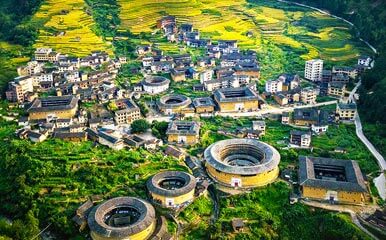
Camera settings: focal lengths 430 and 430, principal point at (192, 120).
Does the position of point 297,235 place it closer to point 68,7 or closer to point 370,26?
point 370,26

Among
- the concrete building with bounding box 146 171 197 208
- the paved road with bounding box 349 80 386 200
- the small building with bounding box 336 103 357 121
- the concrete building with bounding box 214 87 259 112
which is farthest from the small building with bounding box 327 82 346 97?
the concrete building with bounding box 146 171 197 208

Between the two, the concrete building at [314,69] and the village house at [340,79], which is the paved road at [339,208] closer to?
the village house at [340,79]

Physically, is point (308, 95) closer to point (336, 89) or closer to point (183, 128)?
point (336, 89)

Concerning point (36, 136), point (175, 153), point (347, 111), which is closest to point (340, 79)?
point (347, 111)

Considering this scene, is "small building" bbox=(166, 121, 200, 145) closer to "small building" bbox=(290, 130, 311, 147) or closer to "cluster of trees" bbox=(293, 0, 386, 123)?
"small building" bbox=(290, 130, 311, 147)

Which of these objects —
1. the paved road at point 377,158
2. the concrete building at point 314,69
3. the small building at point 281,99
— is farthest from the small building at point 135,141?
the concrete building at point 314,69

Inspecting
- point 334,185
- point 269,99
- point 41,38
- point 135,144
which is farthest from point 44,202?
point 41,38
